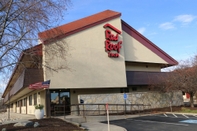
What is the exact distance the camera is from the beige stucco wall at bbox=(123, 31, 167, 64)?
82.7ft

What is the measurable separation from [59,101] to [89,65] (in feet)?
15.2

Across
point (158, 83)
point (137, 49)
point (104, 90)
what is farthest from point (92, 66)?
point (158, 83)

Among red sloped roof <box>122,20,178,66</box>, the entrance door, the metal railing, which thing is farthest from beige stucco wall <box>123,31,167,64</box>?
the entrance door

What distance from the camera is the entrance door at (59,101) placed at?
20484 millimetres

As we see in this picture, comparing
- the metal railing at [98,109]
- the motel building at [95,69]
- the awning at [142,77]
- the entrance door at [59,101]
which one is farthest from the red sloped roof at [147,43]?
the entrance door at [59,101]

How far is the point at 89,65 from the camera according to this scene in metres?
21.0

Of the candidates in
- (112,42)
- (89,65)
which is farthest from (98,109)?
(112,42)

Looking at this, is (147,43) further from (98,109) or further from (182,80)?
(98,109)

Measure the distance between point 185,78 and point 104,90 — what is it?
8.89 metres

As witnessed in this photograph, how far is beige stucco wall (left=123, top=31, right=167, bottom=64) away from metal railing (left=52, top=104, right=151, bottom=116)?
18.6 ft

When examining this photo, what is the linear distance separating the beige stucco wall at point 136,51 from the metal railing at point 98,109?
5659mm

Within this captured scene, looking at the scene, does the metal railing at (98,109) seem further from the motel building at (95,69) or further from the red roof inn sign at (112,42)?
the red roof inn sign at (112,42)

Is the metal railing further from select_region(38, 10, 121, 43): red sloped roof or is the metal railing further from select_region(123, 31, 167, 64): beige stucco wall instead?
select_region(38, 10, 121, 43): red sloped roof

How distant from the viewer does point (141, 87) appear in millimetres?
27703
